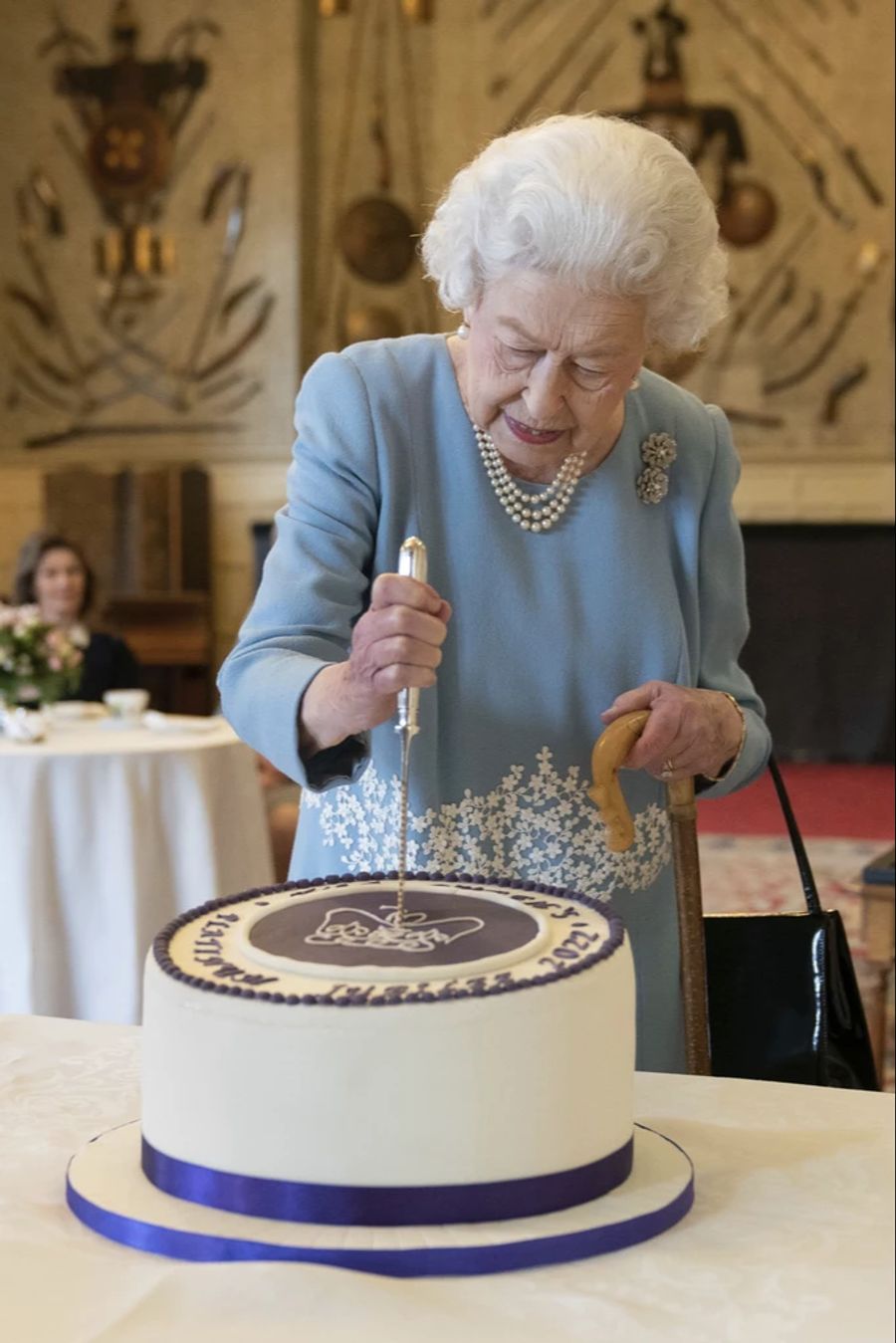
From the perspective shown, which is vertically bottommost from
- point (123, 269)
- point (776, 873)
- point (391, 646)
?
point (776, 873)

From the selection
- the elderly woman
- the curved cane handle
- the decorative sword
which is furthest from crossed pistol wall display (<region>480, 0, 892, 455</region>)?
the decorative sword

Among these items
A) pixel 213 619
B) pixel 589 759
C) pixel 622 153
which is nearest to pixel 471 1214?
pixel 589 759

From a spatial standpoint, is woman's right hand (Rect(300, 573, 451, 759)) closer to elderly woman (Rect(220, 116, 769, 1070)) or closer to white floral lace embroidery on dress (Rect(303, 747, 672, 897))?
elderly woman (Rect(220, 116, 769, 1070))

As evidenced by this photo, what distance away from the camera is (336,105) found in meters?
11.3

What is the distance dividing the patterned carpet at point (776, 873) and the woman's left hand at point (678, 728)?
3.92 m

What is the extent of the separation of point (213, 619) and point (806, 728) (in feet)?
13.0

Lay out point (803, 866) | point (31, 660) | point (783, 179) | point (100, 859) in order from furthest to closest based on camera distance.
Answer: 1. point (783, 179)
2. point (31, 660)
3. point (100, 859)
4. point (803, 866)

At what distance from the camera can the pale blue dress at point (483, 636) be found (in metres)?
1.73

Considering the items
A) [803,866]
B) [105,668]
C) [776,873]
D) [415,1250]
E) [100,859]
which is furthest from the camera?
[776,873]

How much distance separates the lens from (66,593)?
22.8 feet

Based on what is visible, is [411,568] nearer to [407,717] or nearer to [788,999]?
[407,717]

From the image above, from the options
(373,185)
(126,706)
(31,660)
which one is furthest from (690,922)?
(373,185)

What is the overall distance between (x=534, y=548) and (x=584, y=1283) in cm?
91

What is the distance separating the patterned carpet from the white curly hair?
4.19 meters
